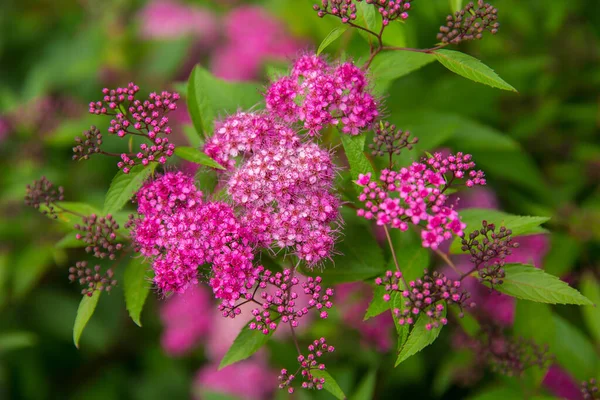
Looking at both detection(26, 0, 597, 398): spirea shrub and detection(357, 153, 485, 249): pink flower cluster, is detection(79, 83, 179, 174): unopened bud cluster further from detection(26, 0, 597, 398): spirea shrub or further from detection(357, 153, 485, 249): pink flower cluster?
detection(357, 153, 485, 249): pink flower cluster

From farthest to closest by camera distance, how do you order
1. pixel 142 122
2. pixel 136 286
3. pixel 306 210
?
1. pixel 136 286
2. pixel 142 122
3. pixel 306 210

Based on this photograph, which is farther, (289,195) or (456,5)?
(456,5)

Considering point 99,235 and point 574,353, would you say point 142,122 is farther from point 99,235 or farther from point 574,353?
point 574,353

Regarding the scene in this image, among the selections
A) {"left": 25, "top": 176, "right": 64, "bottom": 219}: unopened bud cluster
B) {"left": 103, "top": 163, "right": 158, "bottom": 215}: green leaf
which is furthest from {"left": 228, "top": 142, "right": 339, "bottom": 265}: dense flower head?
{"left": 25, "top": 176, "right": 64, "bottom": 219}: unopened bud cluster

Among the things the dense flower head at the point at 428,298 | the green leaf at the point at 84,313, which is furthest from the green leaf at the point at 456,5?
the green leaf at the point at 84,313

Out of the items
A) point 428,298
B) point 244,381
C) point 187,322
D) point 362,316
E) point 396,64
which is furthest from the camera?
point 187,322

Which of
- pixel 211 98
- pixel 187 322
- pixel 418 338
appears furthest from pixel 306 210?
pixel 187 322

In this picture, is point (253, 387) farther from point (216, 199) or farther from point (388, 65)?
point (388, 65)
